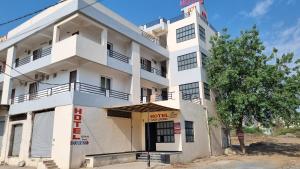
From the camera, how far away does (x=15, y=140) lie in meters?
19.9

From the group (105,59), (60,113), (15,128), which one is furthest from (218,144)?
(15,128)

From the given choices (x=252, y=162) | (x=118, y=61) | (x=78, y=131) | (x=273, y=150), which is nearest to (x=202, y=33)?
(x=118, y=61)

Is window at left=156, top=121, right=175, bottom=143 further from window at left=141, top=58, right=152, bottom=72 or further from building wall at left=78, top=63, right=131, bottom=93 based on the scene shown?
window at left=141, top=58, right=152, bottom=72

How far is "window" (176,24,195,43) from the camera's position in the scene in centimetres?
2523

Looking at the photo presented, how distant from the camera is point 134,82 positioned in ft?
69.3

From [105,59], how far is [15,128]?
30.6 ft

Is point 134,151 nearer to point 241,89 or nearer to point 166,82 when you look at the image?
point 166,82

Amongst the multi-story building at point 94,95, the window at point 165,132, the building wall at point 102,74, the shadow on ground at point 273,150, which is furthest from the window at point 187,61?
the shadow on ground at point 273,150

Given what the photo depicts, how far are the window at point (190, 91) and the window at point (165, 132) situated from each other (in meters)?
4.81

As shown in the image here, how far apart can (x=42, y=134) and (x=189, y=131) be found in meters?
10.8

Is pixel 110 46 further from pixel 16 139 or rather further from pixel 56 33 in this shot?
pixel 16 139

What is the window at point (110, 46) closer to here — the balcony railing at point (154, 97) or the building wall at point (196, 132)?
the balcony railing at point (154, 97)

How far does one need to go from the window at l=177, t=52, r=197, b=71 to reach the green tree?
1.59 m

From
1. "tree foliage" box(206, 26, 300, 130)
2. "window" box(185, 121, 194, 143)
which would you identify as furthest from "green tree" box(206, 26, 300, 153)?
"window" box(185, 121, 194, 143)
